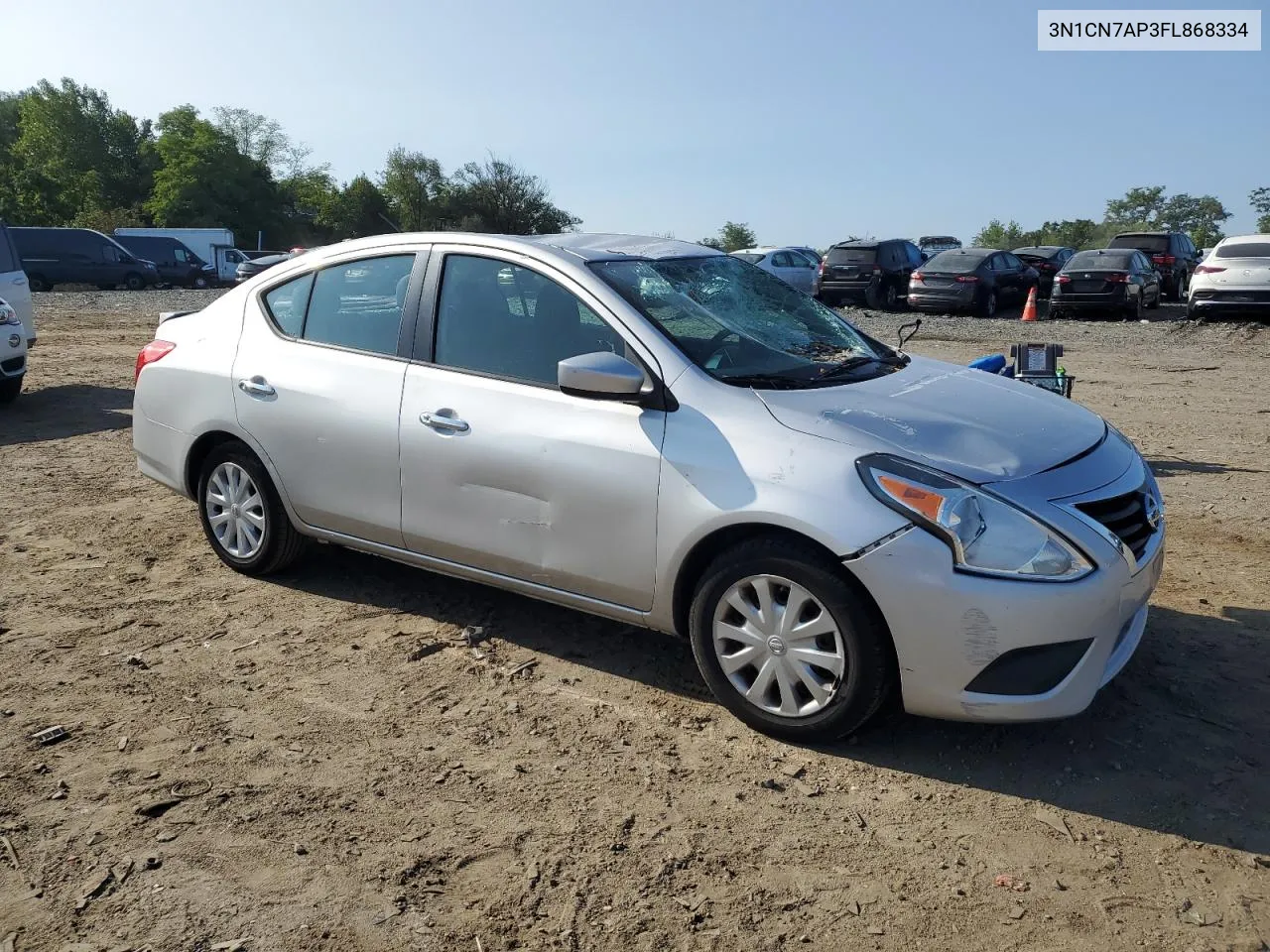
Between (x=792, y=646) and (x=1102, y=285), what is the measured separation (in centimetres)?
2083

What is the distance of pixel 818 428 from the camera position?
12.1 feet

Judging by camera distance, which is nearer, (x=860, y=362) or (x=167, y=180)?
(x=860, y=362)

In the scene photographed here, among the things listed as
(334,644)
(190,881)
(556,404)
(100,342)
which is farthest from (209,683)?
(100,342)

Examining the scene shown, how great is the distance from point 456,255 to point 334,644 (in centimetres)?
174

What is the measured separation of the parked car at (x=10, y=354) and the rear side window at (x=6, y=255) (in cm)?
186

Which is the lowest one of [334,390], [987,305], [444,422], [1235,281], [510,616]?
[510,616]

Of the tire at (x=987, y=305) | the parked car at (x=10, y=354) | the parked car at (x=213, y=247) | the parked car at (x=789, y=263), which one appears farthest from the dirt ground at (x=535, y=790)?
the parked car at (x=213, y=247)

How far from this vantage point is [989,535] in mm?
3375

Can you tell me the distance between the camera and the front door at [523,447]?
3975 mm

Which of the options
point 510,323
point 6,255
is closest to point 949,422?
point 510,323

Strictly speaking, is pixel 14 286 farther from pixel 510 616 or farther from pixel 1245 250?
pixel 1245 250

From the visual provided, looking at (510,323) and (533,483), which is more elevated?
(510,323)

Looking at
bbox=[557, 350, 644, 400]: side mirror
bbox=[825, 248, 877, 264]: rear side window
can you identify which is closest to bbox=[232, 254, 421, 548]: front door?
bbox=[557, 350, 644, 400]: side mirror

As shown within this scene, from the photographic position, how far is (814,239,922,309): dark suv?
2397 cm
